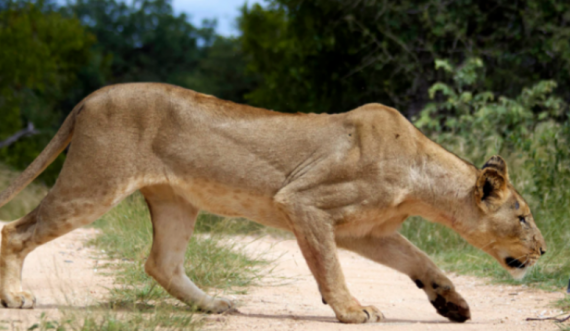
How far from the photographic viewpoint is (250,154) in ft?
15.5

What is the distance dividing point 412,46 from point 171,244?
767 centimetres

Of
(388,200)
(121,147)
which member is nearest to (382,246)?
(388,200)

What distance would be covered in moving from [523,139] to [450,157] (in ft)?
13.2

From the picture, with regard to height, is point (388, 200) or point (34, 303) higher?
point (388, 200)

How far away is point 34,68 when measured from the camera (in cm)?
2638

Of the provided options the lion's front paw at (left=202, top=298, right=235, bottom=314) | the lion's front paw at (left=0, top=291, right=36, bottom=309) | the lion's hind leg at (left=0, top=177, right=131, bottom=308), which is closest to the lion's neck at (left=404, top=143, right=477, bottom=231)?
the lion's front paw at (left=202, top=298, right=235, bottom=314)

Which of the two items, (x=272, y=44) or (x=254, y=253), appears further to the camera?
(x=272, y=44)

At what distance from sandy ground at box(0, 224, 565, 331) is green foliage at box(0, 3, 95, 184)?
16270 mm

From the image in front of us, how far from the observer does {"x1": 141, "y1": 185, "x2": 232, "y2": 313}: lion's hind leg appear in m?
5.01

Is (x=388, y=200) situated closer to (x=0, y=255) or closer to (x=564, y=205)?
(x=0, y=255)

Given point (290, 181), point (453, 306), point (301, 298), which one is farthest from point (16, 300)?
point (453, 306)

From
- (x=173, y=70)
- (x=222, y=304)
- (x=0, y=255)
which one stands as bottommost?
(x=222, y=304)

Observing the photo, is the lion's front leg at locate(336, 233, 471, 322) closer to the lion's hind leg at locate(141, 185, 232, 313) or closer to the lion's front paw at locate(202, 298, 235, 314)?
the lion's front paw at locate(202, 298, 235, 314)

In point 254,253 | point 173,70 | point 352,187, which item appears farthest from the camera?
point 173,70
